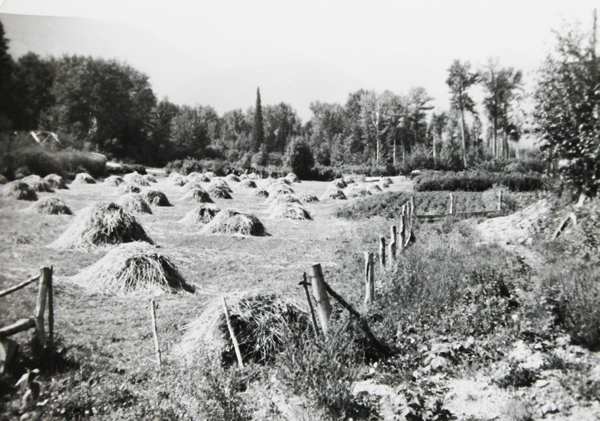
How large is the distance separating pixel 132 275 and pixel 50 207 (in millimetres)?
9298

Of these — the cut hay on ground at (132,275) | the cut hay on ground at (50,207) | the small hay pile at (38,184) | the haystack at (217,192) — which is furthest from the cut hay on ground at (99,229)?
the haystack at (217,192)

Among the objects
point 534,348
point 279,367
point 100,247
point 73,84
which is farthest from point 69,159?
point 534,348

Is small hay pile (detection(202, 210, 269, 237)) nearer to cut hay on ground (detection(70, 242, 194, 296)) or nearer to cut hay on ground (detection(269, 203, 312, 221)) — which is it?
cut hay on ground (detection(269, 203, 312, 221))

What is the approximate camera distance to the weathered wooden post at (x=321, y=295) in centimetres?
464

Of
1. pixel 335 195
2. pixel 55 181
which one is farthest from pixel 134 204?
pixel 335 195

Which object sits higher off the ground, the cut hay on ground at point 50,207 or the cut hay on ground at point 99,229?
the cut hay on ground at point 50,207

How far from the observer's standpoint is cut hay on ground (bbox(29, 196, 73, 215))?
47.6 ft

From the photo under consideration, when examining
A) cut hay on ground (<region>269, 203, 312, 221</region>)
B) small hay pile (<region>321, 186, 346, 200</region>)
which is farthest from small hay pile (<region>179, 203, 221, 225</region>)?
small hay pile (<region>321, 186, 346, 200</region>)

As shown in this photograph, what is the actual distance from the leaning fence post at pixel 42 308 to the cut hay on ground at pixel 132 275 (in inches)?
125

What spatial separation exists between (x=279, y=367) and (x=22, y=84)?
562 centimetres

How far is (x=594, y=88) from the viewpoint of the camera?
606 cm

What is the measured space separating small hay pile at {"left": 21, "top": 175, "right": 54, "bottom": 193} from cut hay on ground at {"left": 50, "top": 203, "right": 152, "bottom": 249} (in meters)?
9.90

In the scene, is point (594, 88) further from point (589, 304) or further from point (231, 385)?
point (231, 385)

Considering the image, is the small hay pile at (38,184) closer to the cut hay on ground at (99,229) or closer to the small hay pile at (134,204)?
the small hay pile at (134,204)
